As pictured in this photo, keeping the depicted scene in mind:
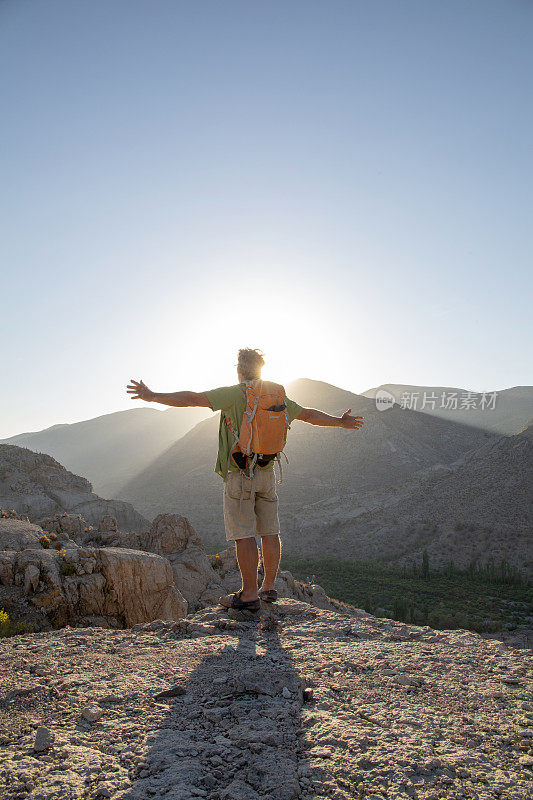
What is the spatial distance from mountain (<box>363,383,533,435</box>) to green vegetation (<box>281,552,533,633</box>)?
6158 centimetres

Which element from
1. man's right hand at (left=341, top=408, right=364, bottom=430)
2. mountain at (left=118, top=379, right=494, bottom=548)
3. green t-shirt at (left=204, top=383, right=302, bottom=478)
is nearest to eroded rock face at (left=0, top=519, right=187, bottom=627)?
green t-shirt at (left=204, top=383, right=302, bottom=478)

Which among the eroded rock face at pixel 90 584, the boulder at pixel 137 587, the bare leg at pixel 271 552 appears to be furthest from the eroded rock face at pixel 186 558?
the bare leg at pixel 271 552

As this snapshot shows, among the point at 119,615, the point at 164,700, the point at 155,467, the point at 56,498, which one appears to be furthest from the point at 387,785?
the point at 155,467

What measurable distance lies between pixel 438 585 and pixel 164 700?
24.3 m

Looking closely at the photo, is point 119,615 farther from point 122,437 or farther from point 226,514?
point 122,437

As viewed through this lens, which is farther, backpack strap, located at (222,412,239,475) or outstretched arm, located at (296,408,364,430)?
outstretched arm, located at (296,408,364,430)

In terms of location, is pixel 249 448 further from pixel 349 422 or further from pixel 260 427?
pixel 349 422

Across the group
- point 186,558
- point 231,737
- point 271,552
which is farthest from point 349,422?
point 186,558

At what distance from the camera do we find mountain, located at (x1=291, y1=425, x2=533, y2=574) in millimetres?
29641

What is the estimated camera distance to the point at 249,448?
3.87 meters

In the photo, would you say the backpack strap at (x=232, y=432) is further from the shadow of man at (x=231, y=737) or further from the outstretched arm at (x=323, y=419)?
the shadow of man at (x=231, y=737)

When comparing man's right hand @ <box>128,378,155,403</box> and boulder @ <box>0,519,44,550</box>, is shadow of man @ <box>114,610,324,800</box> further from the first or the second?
boulder @ <box>0,519,44,550</box>

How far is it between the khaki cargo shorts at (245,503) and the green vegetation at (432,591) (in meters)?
12.2

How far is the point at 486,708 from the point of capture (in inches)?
94.8
